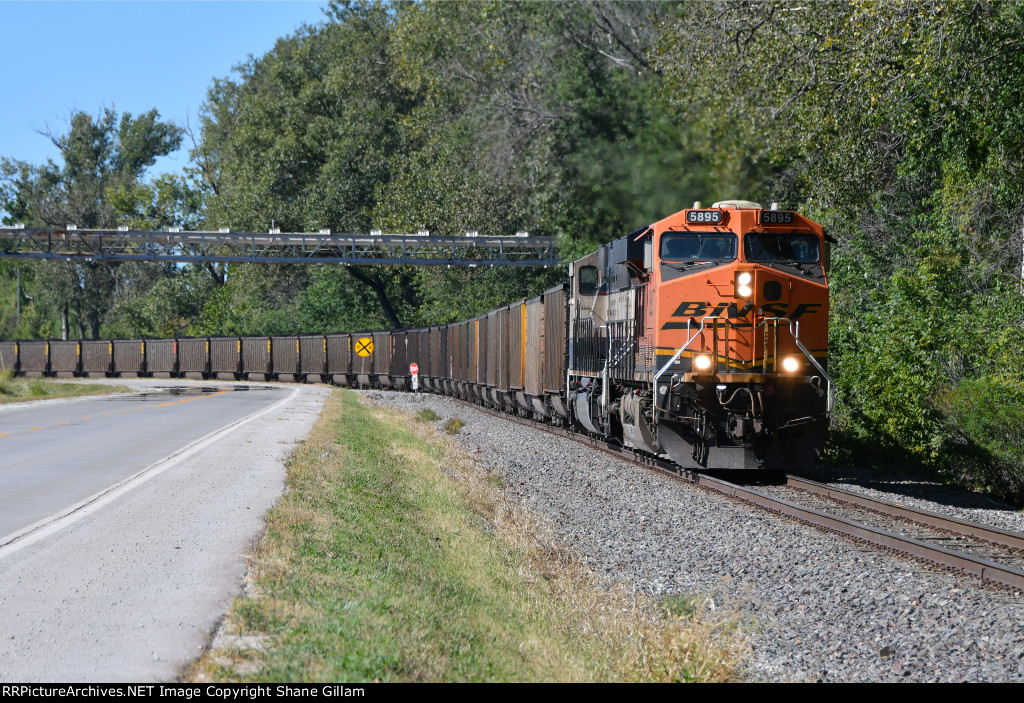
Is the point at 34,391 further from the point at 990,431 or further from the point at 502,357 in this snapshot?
the point at 990,431

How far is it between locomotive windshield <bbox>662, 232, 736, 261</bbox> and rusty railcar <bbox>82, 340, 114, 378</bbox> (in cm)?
5443

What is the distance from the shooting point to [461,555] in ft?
30.2

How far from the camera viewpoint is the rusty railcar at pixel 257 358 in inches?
2207

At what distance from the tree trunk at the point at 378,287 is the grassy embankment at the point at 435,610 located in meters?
50.9

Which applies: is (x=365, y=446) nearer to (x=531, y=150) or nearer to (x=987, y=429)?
(x=987, y=429)

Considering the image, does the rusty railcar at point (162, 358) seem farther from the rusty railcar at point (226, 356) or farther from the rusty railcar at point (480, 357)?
the rusty railcar at point (480, 357)

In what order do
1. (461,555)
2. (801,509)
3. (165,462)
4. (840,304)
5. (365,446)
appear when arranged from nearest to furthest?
(461,555)
(801,509)
(165,462)
(365,446)
(840,304)

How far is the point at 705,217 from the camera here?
13906 millimetres

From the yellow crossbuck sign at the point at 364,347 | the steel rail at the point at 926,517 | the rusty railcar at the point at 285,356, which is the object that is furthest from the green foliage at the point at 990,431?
the rusty railcar at the point at 285,356

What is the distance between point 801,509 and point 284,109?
57.7 metres

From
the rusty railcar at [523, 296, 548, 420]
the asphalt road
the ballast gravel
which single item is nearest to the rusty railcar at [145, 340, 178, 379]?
the rusty railcar at [523, 296, 548, 420]

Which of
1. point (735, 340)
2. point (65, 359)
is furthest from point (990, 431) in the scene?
point (65, 359)

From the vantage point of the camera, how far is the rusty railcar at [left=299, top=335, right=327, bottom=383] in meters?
52.6
